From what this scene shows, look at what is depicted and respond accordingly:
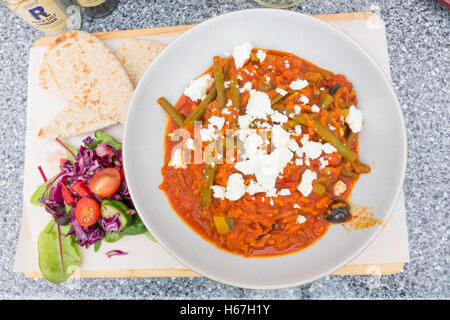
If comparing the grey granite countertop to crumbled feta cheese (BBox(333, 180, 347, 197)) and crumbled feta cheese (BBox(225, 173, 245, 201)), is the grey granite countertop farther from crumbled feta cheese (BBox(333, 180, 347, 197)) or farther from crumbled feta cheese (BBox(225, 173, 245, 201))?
crumbled feta cheese (BBox(225, 173, 245, 201))

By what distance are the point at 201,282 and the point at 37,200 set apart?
151cm

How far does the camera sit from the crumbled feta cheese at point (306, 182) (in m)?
2.14

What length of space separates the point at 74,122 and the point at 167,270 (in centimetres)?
142

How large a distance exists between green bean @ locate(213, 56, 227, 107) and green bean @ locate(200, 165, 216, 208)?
17.1 inches

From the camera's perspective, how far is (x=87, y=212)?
8.68 feet

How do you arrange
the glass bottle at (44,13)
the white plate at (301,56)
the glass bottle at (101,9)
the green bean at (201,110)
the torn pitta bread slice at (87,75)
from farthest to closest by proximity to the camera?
the glass bottle at (101,9)
the torn pitta bread slice at (87,75)
the glass bottle at (44,13)
the green bean at (201,110)
the white plate at (301,56)

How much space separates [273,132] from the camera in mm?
2111

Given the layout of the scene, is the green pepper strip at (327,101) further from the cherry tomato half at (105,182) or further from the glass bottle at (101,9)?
the glass bottle at (101,9)

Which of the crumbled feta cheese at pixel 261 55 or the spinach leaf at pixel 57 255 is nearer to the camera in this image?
the crumbled feta cheese at pixel 261 55

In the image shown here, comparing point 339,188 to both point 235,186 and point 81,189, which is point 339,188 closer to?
point 235,186

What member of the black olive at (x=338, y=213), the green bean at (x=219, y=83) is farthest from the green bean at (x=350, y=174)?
the green bean at (x=219, y=83)

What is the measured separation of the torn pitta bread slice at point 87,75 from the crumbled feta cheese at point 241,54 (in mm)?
905

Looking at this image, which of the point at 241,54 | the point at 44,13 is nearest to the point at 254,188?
the point at 241,54
